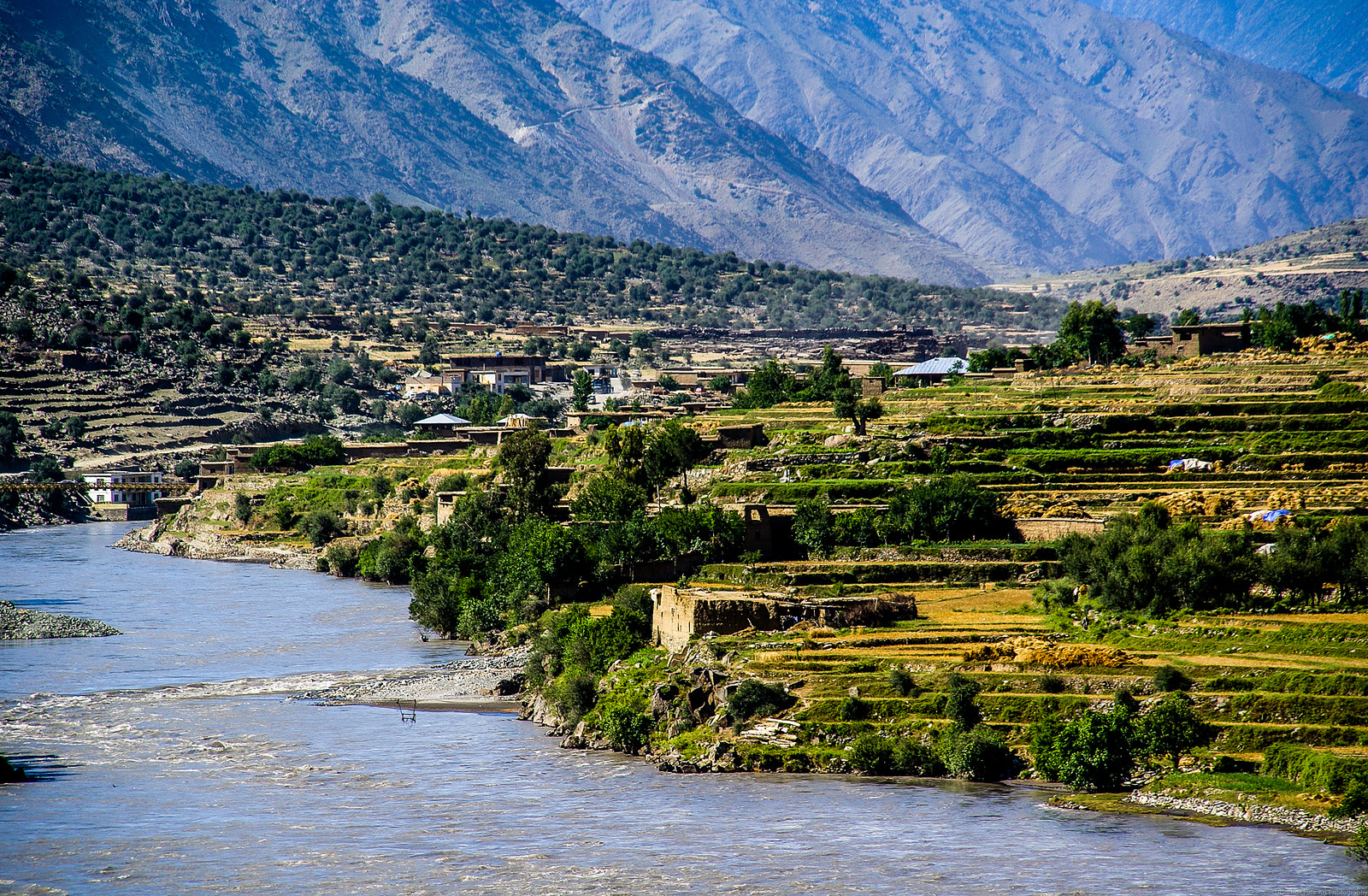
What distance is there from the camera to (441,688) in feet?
150

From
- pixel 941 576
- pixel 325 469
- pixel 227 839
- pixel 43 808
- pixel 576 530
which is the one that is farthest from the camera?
pixel 325 469

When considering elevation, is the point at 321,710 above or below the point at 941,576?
below

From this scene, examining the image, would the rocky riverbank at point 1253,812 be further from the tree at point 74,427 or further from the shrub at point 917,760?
the tree at point 74,427

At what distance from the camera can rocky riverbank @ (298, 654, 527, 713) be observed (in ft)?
145

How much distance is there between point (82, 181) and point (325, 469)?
124 metres

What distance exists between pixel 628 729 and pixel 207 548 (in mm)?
51266

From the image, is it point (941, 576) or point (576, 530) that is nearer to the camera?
point (941, 576)

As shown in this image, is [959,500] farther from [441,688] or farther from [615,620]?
[441,688]

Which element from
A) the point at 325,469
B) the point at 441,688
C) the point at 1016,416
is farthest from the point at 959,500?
the point at 325,469

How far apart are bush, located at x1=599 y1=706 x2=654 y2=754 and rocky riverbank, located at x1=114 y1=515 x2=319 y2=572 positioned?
4213 centimetres

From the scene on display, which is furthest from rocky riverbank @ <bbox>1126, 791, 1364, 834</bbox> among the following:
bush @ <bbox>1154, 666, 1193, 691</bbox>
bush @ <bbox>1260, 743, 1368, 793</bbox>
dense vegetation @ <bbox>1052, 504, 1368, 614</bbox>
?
dense vegetation @ <bbox>1052, 504, 1368, 614</bbox>

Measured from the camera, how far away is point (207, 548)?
83.5 metres

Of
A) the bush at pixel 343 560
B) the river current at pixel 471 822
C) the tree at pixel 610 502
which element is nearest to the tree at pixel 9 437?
the bush at pixel 343 560

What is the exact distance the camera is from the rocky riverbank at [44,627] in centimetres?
5569
